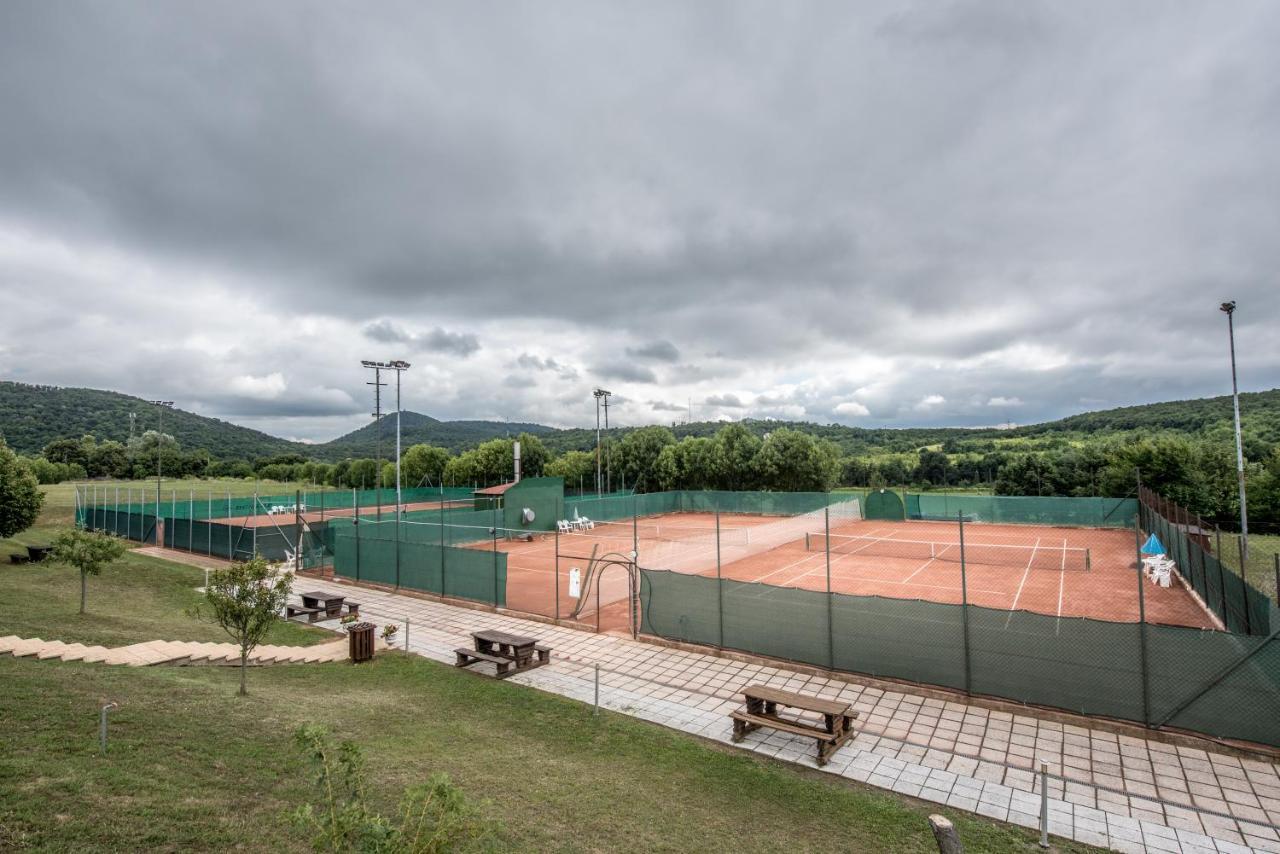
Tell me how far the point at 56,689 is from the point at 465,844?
5908 millimetres

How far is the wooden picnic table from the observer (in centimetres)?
1125

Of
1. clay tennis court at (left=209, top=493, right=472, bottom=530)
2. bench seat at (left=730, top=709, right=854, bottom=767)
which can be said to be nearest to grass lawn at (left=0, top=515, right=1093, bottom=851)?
bench seat at (left=730, top=709, right=854, bottom=767)

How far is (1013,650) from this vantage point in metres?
9.53

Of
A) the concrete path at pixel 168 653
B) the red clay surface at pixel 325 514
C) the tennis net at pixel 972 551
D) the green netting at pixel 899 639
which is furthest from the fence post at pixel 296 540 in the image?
the tennis net at pixel 972 551

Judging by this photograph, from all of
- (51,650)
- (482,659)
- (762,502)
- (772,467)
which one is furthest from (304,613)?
(772,467)

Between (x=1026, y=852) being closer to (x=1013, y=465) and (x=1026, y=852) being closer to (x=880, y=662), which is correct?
(x=880, y=662)

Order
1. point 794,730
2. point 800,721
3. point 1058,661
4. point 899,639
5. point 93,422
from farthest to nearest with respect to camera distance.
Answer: point 93,422
point 899,639
point 1058,661
point 800,721
point 794,730

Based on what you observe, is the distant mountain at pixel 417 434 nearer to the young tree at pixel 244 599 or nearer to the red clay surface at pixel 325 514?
the red clay surface at pixel 325 514

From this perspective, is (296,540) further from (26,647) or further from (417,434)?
(417,434)

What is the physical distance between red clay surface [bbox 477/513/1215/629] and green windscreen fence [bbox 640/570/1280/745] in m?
3.49

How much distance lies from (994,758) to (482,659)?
27.0 feet

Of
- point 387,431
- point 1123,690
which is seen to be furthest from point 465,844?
point 387,431

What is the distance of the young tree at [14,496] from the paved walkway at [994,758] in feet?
67.4

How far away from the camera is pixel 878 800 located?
6762mm
